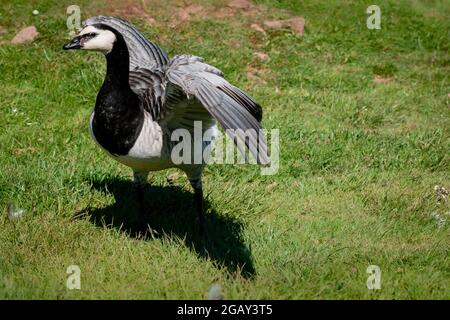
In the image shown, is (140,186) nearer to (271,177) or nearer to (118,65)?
(118,65)

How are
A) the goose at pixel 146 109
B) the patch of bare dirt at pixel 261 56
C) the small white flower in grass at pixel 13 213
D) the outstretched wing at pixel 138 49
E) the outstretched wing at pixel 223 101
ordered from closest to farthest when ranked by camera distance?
the outstretched wing at pixel 223 101
the goose at pixel 146 109
the small white flower in grass at pixel 13 213
the outstretched wing at pixel 138 49
the patch of bare dirt at pixel 261 56

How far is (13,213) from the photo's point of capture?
5.18 m

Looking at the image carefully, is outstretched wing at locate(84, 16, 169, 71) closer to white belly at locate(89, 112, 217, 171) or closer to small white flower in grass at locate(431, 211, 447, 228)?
white belly at locate(89, 112, 217, 171)

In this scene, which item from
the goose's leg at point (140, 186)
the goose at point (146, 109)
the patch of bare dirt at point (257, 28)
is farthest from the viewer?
the patch of bare dirt at point (257, 28)

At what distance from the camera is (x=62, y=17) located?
8.64 m

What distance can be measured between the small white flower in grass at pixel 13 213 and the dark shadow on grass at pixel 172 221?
Result: 458 millimetres

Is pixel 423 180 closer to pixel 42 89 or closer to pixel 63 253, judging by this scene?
pixel 63 253

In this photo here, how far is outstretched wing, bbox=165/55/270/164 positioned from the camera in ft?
13.0

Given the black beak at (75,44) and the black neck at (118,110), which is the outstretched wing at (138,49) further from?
the black beak at (75,44)

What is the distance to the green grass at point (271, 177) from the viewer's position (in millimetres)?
4473

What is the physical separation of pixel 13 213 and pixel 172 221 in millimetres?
1145

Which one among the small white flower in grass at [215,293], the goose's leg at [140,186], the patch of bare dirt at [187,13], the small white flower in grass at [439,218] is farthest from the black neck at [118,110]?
the patch of bare dirt at [187,13]

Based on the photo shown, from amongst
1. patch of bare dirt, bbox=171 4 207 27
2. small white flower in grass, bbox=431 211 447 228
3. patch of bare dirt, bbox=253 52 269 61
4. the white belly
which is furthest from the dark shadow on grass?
patch of bare dirt, bbox=171 4 207 27

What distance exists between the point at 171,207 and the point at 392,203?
1.73 metres
